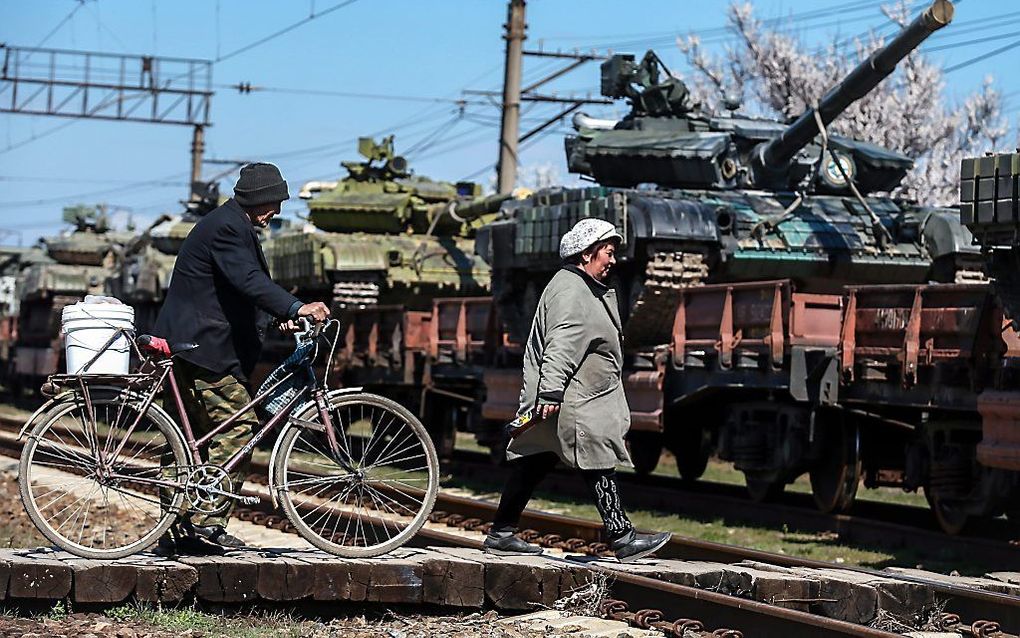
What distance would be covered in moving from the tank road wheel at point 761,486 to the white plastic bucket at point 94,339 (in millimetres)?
7897

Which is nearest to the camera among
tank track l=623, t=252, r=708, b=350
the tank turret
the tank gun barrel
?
the tank gun barrel

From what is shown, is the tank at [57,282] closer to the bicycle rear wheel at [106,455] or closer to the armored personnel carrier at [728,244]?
the armored personnel carrier at [728,244]

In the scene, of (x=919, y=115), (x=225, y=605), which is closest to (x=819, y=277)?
(x=225, y=605)

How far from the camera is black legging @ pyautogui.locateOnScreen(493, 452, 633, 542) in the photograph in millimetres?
8016

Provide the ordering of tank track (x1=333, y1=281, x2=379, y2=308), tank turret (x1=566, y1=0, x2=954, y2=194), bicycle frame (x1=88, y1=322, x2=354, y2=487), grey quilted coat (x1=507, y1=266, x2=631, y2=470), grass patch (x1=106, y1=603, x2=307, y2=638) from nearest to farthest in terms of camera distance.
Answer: grass patch (x1=106, y1=603, x2=307, y2=638), bicycle frame (x1=88, y1=322, x2=354, y2=487), grey quilted coat (x1=507, y1=266, x2=631, y2=470), tank turret (x1=566, y1=0, x2=954, y2=194), tank track (x1=333, y1=281, x2=379, y2=308)

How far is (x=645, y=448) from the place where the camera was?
57.4ft

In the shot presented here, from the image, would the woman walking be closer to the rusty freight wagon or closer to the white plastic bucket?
the white plastic bucket

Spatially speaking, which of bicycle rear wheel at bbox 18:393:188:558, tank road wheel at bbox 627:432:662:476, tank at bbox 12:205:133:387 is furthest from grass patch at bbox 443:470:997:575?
tank at bbox 12:205:133:387

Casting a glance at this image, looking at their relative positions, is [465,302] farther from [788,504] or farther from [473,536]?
[473,536]

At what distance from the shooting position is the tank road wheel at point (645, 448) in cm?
1744

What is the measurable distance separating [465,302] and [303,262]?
5.13m

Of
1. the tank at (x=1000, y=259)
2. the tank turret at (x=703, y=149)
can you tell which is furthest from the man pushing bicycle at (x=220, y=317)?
the tank turret at (x=703, y=149)

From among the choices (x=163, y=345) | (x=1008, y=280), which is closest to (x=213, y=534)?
(x=163, y=345)

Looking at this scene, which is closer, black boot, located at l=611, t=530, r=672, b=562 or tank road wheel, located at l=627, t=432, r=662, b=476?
black boot, located at l=611, t=530, r=672, b=562
